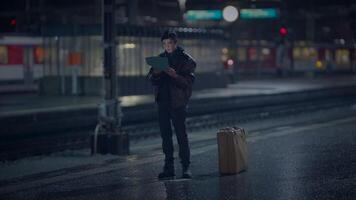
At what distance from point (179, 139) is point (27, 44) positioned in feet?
109

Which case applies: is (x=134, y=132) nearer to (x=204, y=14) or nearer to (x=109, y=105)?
(x=109, y=105)

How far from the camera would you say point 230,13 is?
31531mm

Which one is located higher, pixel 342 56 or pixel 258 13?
pixel 258 13

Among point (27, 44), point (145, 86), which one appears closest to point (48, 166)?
point (145, 86)

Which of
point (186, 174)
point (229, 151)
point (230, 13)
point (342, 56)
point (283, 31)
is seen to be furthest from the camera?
point (342, 56)

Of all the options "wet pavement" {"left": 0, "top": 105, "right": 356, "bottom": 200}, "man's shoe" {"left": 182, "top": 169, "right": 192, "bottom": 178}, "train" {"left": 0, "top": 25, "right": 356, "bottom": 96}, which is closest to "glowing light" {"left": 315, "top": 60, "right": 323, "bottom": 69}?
"train" {"left": 0, "top": 25, "right": 356, "bottom": 96}

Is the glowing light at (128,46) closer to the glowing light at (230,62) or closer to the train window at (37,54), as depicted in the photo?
Result: the train window at (37,54)

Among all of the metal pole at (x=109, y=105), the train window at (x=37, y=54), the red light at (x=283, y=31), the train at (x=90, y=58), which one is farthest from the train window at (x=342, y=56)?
the metal pole at (x=109, y=105)

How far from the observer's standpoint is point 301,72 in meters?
63.7

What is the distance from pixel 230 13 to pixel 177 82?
23.1 m

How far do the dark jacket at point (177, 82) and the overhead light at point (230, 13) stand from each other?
890 inches

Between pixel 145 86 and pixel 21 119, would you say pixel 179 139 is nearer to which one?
pixel 21 119

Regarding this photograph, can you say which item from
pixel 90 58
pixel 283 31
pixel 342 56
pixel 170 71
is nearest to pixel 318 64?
pixel 342 56

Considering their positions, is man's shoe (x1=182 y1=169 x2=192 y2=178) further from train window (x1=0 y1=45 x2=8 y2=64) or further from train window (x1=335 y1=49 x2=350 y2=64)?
train window (x1=335 y1=49 x2=350 y2=64)
